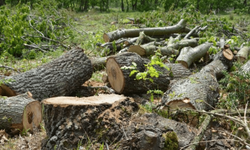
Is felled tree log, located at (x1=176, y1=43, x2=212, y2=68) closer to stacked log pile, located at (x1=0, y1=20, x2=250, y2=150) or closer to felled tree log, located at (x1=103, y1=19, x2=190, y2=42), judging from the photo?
stacked log pile, located at (x1=0, y1=20, x2=250, y2=150)

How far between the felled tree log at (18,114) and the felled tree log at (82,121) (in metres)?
1.15

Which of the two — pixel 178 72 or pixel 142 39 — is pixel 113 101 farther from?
pixel 142 39

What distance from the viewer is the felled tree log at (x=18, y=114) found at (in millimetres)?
3626

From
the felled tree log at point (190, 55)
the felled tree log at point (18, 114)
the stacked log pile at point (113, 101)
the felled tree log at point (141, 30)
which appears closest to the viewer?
the stacked log pile at point (113, 101)

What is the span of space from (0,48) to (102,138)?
6639 millimetres

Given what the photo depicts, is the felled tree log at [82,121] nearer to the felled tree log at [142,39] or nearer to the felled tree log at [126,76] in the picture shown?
the felled tree log at [126,76]

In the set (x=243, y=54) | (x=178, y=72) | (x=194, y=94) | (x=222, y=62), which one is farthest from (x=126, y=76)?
(x=243, y=54)

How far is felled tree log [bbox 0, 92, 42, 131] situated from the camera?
363 centimetres

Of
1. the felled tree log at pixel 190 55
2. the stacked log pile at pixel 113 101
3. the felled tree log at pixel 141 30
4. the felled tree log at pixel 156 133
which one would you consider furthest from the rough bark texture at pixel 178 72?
the felled tree log at pixel 141 30

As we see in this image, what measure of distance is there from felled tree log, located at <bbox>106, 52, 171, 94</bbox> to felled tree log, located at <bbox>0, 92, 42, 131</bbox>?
63.6 inches

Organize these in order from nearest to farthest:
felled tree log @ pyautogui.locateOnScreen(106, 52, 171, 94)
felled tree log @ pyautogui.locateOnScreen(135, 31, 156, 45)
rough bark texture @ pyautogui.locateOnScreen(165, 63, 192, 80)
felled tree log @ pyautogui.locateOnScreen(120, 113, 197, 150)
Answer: felled tree log @ pyautogui.locateOnScreen(120, 113, 197, 150), felled tree log @ pyautogui.locateOnScreen(106, 52, 171, 94), rough bark texture @ pyautogui.locateOnScreen(165, 63, 192, 80), felled tree log @ pyautogui.locateOnScreen(135, 31, 156, 45)

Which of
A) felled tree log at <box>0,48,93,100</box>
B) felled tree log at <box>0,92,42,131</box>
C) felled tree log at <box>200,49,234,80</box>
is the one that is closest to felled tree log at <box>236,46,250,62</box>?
felled tree log at <box>200,49,234,80</box>

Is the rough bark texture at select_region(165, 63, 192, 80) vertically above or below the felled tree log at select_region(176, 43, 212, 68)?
below

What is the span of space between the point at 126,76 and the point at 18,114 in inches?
76.7
